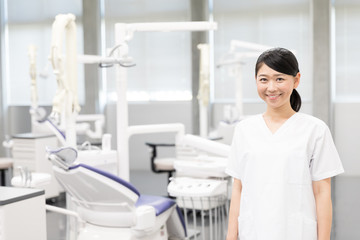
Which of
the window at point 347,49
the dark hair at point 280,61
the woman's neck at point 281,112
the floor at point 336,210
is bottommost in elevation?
the floor at point 336,210

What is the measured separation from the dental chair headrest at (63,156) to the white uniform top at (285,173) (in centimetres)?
116

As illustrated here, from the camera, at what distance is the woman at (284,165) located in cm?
153

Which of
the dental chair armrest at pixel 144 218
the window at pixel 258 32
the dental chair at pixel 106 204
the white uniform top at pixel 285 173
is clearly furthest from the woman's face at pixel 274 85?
the window at pixel 258 32

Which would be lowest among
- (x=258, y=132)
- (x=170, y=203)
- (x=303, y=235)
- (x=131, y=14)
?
(x=170, y=203)

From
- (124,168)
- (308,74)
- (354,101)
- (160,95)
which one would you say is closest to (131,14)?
(160,95)

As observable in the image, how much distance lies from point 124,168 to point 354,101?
453 centimetres

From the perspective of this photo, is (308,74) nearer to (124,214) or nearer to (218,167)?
(218,167)

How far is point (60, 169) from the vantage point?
2502mm

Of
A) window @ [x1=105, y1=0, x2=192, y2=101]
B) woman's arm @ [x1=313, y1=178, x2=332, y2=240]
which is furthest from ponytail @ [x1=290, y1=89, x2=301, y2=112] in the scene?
window @ [x1=105, y1=0, x2=192, y2=101]

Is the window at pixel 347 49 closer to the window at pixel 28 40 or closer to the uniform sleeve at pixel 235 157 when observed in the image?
the window at pixel 28 40

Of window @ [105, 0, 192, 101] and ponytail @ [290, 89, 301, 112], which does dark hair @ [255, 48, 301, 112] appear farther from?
window @ [105, 0, 192, 101]

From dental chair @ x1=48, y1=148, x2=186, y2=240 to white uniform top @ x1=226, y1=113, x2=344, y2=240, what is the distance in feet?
3.46

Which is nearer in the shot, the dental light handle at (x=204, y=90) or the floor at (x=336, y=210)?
the floor at (x=336, y=210)

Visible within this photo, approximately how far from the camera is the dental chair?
2.47 meters
